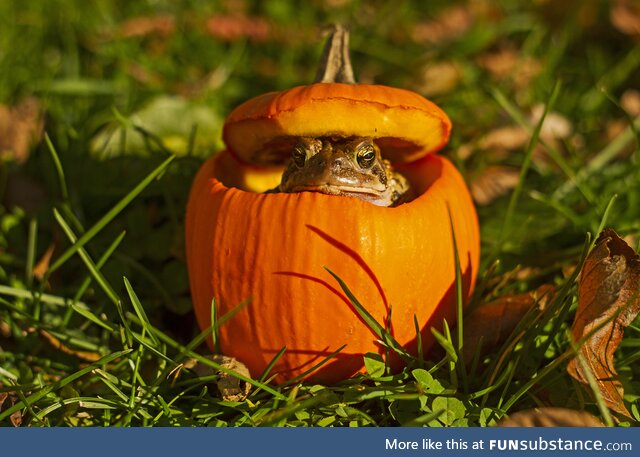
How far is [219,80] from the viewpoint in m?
4.84

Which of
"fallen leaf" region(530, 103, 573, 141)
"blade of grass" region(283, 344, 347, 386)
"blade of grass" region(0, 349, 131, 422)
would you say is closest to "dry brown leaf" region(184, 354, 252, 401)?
"blade of grass" region(283, 344, 347, 386)

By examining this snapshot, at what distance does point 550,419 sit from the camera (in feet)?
6.70

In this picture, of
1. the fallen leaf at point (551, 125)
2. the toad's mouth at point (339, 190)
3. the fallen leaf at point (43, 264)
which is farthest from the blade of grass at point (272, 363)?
the fallen leaf at point (551, 125)

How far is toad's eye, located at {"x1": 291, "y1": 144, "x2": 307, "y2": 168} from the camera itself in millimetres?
2520

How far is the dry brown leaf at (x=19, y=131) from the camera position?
12.8ft

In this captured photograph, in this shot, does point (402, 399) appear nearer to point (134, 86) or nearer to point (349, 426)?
point (349, 426)

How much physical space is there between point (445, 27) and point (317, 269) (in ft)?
12.3

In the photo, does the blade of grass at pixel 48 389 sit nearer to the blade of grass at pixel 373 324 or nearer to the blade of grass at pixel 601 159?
the blade of grass at pixel 373 324

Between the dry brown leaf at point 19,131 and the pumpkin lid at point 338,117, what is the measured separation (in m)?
1.83

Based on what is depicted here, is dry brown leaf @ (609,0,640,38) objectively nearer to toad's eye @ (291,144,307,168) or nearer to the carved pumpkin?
the carved pumpkin

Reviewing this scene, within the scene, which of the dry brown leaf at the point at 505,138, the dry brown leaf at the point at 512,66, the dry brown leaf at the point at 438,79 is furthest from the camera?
the dry brown leaf at the point at 512,66

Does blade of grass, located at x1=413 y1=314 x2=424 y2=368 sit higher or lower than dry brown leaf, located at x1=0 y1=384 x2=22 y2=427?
higher

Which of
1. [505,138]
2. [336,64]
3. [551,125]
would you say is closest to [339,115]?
[336,64]

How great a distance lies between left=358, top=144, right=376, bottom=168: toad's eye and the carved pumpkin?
63 millimetres
